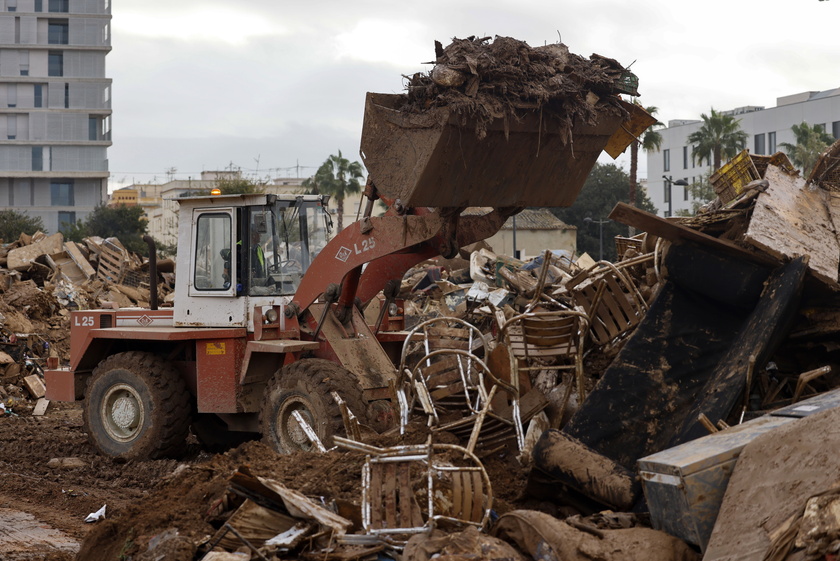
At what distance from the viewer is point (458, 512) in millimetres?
5250

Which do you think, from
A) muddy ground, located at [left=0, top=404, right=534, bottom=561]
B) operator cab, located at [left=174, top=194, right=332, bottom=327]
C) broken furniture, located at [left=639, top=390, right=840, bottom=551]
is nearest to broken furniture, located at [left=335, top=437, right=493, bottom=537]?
muddy ground, located at [left=0, top=404, right=534, bottom=561]

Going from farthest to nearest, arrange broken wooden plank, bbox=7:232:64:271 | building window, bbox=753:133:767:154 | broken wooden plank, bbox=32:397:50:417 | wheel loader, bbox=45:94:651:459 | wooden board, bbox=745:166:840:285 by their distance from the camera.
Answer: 1. building window, bbox=753:133:767:154
2. broken wooden plank, bbox=7:232:64:271
3. broken wooden plank, bbox=32:397:50:417
4. wheel loader, bbox=45:94:651:459
5. wooden board, bbox=745:166:840:285

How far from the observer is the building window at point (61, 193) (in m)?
73.4

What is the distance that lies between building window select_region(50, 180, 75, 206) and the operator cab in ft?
225

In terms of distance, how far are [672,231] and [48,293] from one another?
15088mm

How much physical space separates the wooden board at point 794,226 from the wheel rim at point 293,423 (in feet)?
12.8

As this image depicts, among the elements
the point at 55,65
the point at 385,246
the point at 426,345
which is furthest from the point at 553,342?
the point at 55,65

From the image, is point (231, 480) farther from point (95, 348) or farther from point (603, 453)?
point (95, 348)

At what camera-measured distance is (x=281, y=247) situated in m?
9.38

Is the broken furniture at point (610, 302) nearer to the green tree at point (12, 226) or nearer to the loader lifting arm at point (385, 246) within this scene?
the loader lifting arm at point (385, 246)

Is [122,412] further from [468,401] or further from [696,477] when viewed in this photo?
[696,477]

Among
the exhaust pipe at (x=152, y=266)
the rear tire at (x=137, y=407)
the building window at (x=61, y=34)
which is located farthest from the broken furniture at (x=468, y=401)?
the building window at (x=61, y=34)

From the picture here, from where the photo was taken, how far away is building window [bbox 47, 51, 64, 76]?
73.4 m

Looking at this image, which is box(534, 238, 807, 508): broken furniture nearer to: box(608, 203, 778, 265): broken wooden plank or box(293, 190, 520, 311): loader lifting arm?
box(608, 203, 778, 265): broken wooden plank
